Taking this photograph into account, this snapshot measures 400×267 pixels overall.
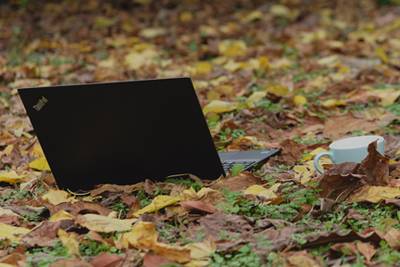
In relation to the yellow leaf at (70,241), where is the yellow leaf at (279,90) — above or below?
below

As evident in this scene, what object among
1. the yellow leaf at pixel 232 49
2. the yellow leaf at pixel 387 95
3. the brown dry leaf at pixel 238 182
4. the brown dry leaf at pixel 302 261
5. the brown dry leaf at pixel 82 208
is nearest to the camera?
the brown dry leaf at pixel 302 261

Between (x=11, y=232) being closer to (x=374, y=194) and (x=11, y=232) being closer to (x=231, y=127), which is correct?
(x=374, y=194)

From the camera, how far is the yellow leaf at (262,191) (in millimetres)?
2700

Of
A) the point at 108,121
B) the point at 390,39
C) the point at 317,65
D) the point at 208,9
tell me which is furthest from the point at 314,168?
the point at 208,9

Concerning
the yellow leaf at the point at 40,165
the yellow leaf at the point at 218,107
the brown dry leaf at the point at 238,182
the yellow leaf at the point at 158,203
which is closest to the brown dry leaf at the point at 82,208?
the yellow leaf at the point at 158,203

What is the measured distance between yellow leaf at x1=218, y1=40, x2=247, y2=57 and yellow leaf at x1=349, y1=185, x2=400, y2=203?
141 inches

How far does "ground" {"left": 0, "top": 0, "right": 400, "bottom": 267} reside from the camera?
90.7 inches

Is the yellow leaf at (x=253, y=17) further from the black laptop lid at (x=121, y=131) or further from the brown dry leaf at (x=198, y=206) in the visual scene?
the brown dry leaf at (x=198, y=206)

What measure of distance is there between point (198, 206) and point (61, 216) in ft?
1.31

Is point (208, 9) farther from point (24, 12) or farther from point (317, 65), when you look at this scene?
point (317, 65)

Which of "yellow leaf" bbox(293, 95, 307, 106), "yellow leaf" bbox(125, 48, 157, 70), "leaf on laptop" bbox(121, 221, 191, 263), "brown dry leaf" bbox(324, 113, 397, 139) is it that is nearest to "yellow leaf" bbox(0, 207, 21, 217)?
"leaf on laptop" bbox(121, 221, 191, 263)

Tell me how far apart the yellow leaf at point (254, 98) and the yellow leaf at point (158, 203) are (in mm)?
1801

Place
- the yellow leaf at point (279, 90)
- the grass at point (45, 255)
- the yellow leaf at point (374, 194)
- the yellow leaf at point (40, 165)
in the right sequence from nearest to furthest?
1. the grass at point (45, 255)
2. the yellow leaf at point (374, 194)
3. the yellow leaf at point (40, 165)
4. the yellow leaf at point (279, 90)

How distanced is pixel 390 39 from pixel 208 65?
4.81 ft
